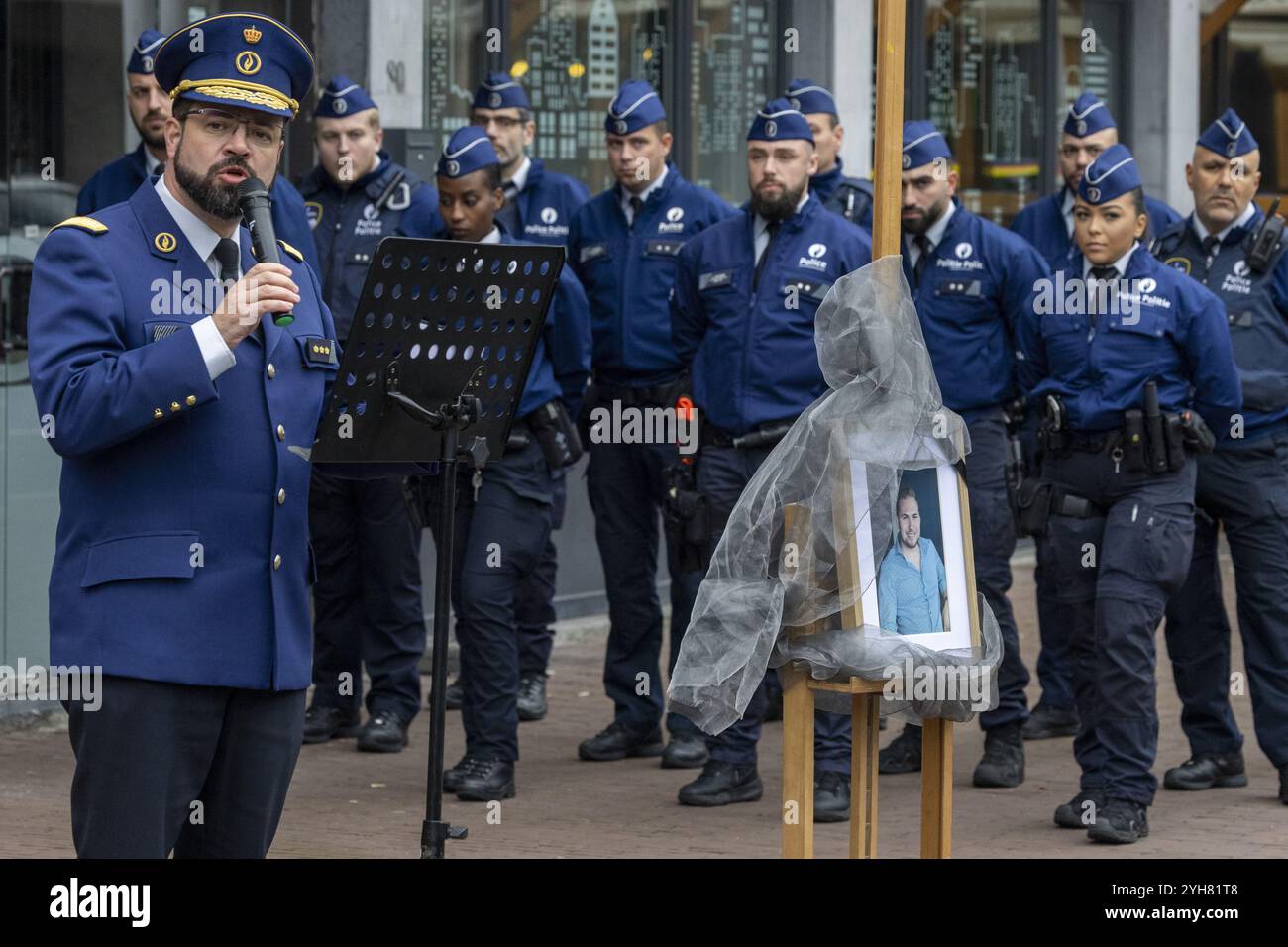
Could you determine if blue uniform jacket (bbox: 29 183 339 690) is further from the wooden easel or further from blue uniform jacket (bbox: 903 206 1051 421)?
blue uniform jacket (bbox: 903 206 1051 421)

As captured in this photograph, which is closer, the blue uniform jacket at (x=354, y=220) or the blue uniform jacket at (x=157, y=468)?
the blue uniform jacket at (x=157, y=468)

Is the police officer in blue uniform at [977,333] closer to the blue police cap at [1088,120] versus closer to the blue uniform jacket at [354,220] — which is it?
the blue police cap at [1088,120]

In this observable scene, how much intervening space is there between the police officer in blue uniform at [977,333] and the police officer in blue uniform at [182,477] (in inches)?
173

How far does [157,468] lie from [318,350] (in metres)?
0.49

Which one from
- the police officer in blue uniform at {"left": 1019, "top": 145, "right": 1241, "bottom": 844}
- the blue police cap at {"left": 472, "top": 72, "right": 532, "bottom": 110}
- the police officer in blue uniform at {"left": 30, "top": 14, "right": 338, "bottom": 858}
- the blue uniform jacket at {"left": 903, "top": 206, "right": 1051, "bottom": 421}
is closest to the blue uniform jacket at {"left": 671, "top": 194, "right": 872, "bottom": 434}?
the blue uniform jacket at {"left": 903, "top": 206, "right": 1051, "bottom": 421}

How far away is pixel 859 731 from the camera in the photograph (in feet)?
16.1

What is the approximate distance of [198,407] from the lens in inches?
150

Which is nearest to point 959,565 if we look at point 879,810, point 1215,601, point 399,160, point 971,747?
point 879,810

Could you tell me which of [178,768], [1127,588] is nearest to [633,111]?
[1127,588]

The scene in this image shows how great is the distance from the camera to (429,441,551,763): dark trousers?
7.35m

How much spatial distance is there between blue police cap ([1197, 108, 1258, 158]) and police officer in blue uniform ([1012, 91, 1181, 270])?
1.18 m

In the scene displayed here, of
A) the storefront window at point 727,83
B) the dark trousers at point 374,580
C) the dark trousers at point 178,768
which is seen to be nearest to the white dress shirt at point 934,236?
the dark trousers at point 374,580

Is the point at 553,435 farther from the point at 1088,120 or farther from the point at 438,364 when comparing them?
the point at 1088,120

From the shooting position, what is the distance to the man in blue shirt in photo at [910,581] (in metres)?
4.86
